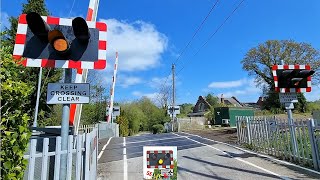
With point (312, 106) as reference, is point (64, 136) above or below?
below

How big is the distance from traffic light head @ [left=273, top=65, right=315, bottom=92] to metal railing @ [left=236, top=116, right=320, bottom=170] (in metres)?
1.05

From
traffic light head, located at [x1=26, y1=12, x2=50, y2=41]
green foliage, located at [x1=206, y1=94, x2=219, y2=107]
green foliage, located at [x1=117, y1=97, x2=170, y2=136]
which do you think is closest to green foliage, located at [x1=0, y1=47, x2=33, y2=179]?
traffic light head, located at [x1=26, y1=12, x2=50, y2=41]

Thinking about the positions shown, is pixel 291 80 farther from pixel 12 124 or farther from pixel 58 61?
pixel 12 124

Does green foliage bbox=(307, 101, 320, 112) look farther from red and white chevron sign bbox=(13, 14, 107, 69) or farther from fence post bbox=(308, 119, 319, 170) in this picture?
red and white chevron sign bbox=(13, 14, 107, 69)

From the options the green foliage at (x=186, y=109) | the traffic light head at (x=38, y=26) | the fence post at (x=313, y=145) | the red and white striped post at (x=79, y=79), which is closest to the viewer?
the traffic light head at (x=38, y=26)

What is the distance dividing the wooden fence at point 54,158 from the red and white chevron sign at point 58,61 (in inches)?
38.1

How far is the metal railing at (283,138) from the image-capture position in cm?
809

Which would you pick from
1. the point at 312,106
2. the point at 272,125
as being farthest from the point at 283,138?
the point at 312,106

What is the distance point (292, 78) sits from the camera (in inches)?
326

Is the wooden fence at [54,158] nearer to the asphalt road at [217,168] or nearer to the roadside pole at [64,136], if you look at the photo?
the roadside pole at [64,136]

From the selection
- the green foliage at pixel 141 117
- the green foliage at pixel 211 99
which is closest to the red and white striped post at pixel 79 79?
the green foliage at pixel 141 117

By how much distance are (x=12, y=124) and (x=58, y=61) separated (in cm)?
126

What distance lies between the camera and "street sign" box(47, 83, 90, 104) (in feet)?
12.0

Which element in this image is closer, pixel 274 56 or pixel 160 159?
pixel 160 159
